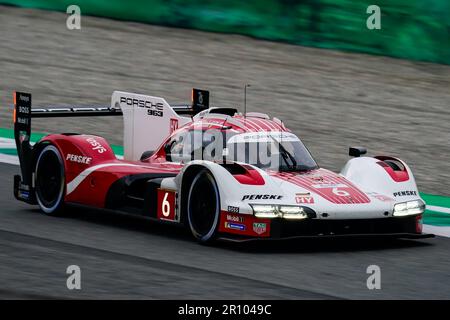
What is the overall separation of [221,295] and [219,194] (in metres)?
2.01

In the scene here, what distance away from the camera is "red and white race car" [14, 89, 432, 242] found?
430 inches

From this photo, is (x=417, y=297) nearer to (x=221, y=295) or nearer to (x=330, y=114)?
(x=221, y=295)

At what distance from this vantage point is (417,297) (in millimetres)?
9352

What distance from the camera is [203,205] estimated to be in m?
11.3

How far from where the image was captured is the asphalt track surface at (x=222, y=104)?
9633mm

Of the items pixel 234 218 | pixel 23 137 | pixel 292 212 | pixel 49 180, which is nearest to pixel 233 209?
pixel 234 218

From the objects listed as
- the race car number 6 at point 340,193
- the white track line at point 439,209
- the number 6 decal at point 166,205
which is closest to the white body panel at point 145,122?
the number 6 decal at point 166,205

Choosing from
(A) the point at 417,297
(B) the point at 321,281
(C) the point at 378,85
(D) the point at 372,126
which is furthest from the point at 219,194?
(C) the point at 378,85

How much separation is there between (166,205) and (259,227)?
1166 mm

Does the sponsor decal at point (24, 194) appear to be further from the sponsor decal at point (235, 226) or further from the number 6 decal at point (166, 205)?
the sponsor decal at point (235, 226)

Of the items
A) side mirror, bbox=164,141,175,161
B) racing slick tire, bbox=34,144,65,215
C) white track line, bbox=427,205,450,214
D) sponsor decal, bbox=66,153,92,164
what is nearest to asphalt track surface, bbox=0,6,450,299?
racing slick tire, bbox=34,144,65,215

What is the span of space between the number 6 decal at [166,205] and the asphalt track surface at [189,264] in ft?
0.70

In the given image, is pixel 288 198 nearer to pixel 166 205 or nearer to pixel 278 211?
pixel 278 211

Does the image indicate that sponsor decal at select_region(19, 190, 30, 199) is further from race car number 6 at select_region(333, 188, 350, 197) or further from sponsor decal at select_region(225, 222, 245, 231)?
race car number 6 at select_region(333, 188, 350, 197)
